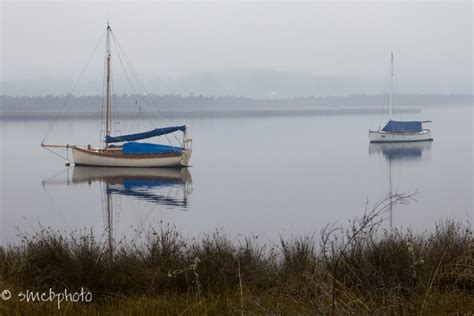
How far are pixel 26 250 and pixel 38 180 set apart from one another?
26886 millimetres

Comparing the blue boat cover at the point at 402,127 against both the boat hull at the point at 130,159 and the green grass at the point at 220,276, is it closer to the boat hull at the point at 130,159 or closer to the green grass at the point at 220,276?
the boat hull at the point at 130,159

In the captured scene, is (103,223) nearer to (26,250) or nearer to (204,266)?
(26,250)

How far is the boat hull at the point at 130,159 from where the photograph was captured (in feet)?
125

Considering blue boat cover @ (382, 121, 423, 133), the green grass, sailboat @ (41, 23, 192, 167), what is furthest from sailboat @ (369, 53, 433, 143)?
the green grass

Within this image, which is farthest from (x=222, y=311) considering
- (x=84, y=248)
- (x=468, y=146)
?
(x=468, y=146)

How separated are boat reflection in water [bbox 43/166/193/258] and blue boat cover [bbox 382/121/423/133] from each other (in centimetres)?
2767

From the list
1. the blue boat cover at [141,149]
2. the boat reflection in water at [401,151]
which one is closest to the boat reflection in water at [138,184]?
the blue boat cover at [141,149]

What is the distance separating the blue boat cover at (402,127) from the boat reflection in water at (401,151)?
4.20ft

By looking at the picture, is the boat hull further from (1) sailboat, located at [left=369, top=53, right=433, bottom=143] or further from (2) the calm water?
(1) sailboat, located at [left=369, top=53, right=433, bottom=143]

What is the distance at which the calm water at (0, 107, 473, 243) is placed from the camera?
62.0ft

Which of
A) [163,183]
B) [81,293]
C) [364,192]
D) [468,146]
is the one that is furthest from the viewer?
[468,146]

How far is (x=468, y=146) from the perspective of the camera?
55156 mm

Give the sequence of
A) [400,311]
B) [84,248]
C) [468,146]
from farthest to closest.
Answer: [468,146] < [84,248] < [400,311]

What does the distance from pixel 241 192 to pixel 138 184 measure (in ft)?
24.1
